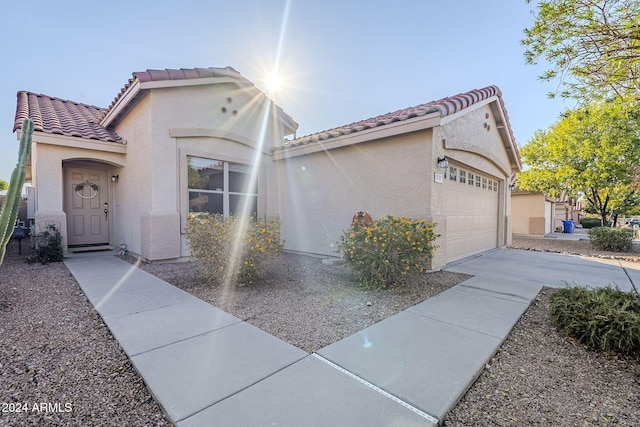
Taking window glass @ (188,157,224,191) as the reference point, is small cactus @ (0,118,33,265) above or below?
below

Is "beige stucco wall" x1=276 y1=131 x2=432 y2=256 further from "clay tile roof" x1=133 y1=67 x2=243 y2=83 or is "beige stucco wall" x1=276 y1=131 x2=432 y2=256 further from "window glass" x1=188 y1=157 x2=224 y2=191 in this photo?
"clay tile roof" x1=133 y1=67 x2=243 y2=83

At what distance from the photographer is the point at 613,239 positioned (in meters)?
11.0

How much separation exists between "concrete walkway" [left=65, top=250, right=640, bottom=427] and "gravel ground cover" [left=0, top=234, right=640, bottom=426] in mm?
150

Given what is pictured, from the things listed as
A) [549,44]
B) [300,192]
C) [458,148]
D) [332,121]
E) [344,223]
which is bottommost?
[344,223]

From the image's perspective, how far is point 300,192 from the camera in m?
9.64

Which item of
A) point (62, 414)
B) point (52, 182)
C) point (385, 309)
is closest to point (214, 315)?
point (62, 414)

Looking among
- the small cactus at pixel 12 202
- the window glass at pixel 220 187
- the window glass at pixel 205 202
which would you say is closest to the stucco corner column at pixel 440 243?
the window glass at pixel 220 187

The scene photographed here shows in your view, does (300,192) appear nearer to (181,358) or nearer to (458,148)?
(458,148)

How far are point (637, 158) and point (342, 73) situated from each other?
12799 mm

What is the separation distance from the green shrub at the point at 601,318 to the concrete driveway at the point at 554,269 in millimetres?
1966

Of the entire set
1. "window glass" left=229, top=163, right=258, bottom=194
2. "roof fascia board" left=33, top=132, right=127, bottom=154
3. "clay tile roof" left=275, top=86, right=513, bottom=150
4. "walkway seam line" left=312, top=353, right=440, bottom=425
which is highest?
"clay tile roof" left=275, top=86, right=513, bottom=150

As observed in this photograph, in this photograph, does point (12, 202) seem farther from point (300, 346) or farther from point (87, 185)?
point (87, 185)

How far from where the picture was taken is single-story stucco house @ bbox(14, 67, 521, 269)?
23.6 feet

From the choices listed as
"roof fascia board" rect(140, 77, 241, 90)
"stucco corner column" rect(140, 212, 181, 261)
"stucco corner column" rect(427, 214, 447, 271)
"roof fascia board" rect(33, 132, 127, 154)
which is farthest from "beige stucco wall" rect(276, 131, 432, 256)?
"roof fascia board" rect(33, 132, 127, 154)
